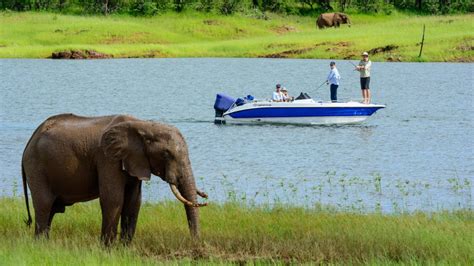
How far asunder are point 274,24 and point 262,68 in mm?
24774

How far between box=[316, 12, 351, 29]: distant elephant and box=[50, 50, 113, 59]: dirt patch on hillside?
24477mm

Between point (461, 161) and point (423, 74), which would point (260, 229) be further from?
point (423, 74)

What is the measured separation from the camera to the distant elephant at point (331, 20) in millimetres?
99438

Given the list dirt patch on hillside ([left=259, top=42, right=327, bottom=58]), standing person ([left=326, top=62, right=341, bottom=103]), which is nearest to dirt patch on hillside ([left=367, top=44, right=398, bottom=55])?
dirt patch on hillside ([left=259, top=42, right=327, bottom=58])

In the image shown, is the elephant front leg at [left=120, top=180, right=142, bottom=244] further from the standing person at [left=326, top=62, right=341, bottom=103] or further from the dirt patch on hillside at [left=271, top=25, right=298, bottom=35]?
the dirt patch on hillside at [left=271, top=25, right=298, bottom=35]

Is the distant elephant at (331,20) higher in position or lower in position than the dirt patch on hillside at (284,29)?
higher

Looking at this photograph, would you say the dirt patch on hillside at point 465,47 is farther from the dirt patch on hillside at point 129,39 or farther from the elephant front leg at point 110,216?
the elephant front leg at point 110,216

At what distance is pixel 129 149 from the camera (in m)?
13.6

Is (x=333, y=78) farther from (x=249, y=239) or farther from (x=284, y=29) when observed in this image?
(x=284, y=29)

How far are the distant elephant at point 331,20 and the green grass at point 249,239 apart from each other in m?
82.0

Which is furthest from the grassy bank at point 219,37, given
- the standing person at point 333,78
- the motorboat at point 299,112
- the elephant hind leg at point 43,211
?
the elephant hind leg at point 43,211

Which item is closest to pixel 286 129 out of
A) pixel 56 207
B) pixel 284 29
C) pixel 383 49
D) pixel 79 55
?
pixel 56 207

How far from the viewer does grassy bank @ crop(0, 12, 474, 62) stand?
81.8m

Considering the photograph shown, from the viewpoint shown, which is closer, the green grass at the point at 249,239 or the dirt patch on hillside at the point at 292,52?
the green grass at the point at 249,239
